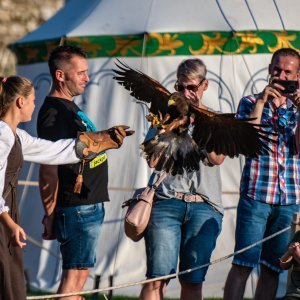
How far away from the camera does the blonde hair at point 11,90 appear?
202 inches

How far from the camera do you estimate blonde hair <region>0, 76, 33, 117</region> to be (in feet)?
16.8

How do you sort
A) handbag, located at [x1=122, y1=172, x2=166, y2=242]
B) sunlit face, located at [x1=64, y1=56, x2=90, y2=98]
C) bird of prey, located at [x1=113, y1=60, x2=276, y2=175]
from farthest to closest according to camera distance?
sunlit face, located at [x1=64, y1=56, x2=90, y2=98] → handbag, located at [x1=122, y1=172, x2=166, y2=242] → bird of prey, located at [x1=113, y1=60, x2=276, y2=175]

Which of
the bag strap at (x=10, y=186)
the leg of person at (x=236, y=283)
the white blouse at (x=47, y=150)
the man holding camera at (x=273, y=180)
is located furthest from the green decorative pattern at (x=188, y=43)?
the bag strap at (x=10, y=186)

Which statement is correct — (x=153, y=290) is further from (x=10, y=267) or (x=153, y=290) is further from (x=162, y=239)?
(x=10, y=267)

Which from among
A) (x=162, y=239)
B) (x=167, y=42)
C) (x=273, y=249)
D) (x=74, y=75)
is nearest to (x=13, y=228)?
(x=162, y=239)

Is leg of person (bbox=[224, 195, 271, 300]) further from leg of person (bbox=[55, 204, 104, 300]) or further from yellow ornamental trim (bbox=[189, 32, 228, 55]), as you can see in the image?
yellow ornamental trim (bbox=[189, 32, 228, 55])

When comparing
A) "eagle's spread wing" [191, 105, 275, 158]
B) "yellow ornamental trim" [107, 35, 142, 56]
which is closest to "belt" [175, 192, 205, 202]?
"eagle's spread wing" [191, 105, 275, 158]

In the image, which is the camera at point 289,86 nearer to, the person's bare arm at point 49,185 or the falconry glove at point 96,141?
the falconry glove at point 96,141

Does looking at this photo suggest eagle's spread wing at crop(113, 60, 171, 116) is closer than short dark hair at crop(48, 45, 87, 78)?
Yes

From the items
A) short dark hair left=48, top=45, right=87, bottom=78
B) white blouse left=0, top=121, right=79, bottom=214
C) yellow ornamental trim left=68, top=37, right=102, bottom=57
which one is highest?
yellow ornamental trim left=68, top=37, right=102, bottom=57

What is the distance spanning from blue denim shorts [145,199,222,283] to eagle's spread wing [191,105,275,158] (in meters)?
0.34

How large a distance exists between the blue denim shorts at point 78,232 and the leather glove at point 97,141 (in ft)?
1.65

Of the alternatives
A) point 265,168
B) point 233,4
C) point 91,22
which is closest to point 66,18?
point 91,22

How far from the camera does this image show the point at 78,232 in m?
5.80
